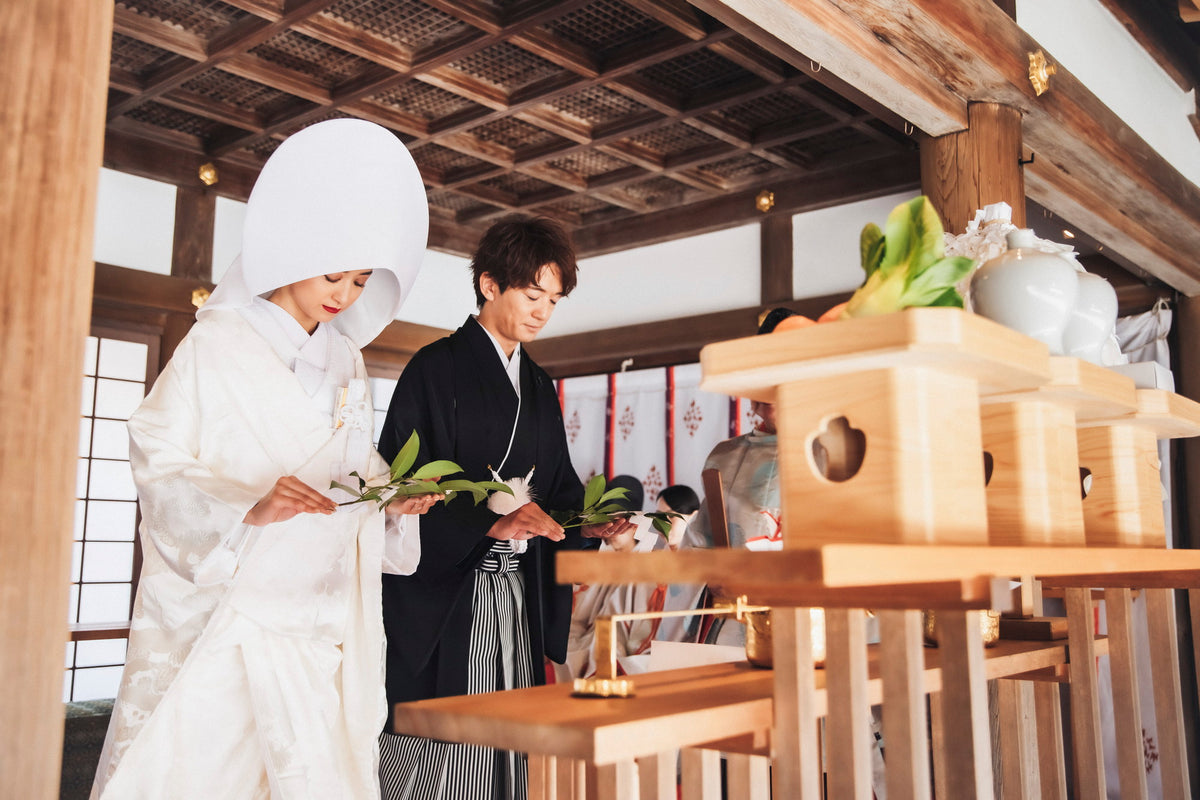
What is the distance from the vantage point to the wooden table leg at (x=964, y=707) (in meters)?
1.19

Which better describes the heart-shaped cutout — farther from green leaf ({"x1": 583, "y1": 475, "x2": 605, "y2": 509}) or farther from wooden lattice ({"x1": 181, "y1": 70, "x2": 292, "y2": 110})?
wooden lattice ({"x1": 181, "y1": 70, "x2": 292, "y2": 110})

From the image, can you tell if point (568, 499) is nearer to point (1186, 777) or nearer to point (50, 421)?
point (1186, 777)

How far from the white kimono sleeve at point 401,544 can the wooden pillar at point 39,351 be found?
4.11ft

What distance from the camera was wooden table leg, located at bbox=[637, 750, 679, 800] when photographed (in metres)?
1.15

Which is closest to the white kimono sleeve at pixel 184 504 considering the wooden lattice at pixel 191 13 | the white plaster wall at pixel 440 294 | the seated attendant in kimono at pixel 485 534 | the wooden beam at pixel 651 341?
the seated attendant in kimono at pixel 485 534

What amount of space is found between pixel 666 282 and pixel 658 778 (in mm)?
4827

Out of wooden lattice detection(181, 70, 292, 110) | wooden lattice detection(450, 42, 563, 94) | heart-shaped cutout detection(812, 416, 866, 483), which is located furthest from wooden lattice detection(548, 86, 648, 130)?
heart-shaped cutout detection(812, 416, 866, 483)

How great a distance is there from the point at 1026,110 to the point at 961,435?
246cm

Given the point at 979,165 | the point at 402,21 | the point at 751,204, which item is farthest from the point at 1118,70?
the point at 402,21

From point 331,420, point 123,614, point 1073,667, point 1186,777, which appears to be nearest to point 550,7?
point 331,420

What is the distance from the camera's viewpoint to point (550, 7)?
3.55m

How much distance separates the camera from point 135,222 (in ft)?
16.5

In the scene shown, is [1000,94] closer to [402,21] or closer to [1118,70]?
[1118,70]

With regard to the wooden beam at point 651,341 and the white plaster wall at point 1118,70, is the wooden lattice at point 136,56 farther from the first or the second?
the white plaster wall at point 1118,70
